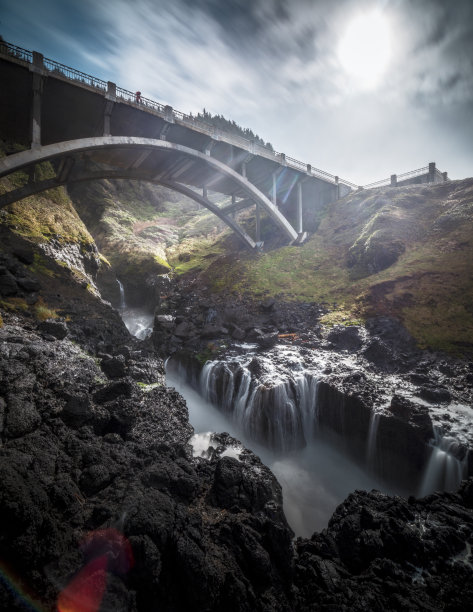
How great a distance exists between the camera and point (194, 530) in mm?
3830

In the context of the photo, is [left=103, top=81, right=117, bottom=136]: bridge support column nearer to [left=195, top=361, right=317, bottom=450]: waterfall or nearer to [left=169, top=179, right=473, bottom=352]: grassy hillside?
[left=169, top=179, right=473, bottom=352]: grassy hillside

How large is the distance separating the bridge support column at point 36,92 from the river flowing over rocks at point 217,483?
8.25 meters

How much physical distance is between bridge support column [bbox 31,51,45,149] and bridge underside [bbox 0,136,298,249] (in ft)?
1.70

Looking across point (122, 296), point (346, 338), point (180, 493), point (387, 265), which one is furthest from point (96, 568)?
point (122, 296)

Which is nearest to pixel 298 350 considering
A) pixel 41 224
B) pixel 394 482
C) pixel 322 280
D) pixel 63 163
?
pixel 394 482

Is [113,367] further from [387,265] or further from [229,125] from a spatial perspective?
[229,125]

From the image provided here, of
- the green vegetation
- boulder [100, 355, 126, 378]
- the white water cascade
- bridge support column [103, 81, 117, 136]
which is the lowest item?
the white water cascade

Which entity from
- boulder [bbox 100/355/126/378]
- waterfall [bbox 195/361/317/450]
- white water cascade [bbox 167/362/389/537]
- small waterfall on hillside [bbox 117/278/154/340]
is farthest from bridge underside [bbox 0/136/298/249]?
waterfall [bbox 195/361/317/450]

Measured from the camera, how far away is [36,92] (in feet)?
40.0

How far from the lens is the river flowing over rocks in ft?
10.4

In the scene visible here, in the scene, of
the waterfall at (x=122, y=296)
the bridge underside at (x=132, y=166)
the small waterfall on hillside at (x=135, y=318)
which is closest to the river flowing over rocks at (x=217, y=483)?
the small waterfall on hillside at (x=135, y=318)

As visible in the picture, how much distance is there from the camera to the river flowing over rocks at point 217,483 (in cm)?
317

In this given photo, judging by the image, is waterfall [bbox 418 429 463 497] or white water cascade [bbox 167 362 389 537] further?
white water cascade [bbox 167 362 389 537]

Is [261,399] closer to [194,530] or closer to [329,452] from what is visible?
[329,452]
